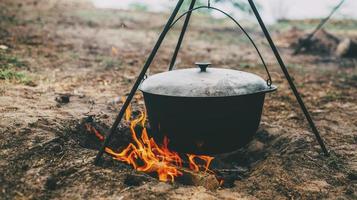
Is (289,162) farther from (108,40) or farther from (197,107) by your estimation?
(108,40)

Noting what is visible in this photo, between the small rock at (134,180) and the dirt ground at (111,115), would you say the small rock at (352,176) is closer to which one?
the dirt ground at (111,115)

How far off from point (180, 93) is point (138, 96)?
245 centimetres

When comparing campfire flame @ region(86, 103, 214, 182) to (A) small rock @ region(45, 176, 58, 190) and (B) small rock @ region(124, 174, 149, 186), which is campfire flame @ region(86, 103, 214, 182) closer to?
(B) small rock @ region(124, 174, 149, 186)

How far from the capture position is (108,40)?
9023mm

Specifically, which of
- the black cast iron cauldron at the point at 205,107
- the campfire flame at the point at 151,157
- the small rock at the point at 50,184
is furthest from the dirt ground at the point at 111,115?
the black cast iron cauldron at the point at 205,107

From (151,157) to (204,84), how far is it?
1.07 metres

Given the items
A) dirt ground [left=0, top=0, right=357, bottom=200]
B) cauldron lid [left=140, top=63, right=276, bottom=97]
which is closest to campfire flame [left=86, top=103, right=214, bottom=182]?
dirt ground [left=0, top=0, right=357, bottom=200]

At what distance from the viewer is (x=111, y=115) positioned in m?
4.09

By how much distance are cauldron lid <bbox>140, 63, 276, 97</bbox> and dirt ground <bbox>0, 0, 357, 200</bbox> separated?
819 millimetres

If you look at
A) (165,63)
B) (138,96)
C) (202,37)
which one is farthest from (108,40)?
(138,96)

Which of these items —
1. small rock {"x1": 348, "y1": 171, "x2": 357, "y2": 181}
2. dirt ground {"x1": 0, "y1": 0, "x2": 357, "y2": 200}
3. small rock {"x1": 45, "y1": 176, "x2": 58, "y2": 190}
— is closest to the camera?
small rock {"x1": 45, "y1": 176, "x2": 58, "y2": 190}

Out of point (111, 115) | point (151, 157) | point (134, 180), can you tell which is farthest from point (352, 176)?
point (111, 115)

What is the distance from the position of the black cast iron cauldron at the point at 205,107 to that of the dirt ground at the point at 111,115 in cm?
42

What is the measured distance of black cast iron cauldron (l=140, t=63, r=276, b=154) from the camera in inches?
107
